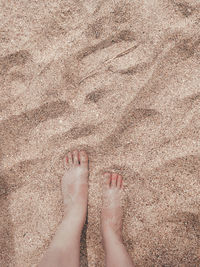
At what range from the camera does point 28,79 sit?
1.71 metres

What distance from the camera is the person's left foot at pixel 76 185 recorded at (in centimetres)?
170

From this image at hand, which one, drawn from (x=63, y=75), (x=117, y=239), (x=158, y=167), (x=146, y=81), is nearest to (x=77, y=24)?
(x=63, y=75)

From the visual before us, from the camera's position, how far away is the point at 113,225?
1.67 metres

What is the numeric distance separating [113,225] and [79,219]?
235 mm

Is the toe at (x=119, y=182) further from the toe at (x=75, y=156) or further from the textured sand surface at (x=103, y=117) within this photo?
the toe at (x=75, y=156)

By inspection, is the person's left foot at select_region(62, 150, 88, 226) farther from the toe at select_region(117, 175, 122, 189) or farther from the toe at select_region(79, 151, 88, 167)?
the toe at select_region(117, 175, 122, 189)

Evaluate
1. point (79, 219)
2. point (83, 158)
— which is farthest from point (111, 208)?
point (83, 158)

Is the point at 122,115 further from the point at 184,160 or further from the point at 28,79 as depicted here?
the point at 28,79

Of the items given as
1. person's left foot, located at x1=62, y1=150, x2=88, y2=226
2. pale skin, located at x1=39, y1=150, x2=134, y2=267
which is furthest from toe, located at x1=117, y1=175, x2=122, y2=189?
person's left foot, located at x1=62, y1=150, x2=88, y2=226

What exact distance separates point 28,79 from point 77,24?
51 centimetres

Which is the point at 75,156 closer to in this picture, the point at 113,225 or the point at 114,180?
the point at 114,180

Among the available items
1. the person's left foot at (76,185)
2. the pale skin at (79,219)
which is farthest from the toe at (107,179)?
the person's left foot at (76,185)

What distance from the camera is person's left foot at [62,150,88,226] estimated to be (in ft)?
5.58

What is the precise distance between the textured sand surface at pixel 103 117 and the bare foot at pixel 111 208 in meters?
0.05
